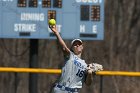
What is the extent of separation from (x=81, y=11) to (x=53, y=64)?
11.2 ft

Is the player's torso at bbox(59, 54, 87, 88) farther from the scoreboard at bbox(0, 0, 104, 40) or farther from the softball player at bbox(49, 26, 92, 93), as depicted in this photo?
the scoreboard at bbox(0, 0, 104, 40)

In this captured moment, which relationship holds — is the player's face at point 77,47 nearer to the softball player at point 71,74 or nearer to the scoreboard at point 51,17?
the softball player at point 71,74

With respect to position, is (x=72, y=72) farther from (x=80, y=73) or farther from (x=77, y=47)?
(x=77, y=47)

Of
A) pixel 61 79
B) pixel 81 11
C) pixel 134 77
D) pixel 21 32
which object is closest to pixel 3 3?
pixel 21 32

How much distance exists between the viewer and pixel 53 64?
14.2 m

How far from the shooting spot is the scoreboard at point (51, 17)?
10.9 m

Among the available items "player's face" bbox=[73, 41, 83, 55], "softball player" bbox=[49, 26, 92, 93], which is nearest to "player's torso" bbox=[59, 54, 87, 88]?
"softball player" bbox=[49, 26, 92, 93]

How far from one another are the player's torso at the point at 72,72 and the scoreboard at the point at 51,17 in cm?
326

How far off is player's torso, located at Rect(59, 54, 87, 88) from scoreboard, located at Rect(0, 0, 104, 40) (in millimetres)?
3259

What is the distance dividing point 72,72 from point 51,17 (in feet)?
11.2

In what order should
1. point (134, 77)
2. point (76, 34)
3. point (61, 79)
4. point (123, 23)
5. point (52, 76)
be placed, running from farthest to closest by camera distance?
point (123, 23) → point (52, 76) → point (134, 77) → point (76, 34) → point (61, 79)

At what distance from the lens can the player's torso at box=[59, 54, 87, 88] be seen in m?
7.67

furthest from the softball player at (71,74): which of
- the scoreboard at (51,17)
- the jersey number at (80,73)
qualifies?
the scoreboard at (51,17)

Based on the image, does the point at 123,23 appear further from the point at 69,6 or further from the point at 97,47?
the point at 69,6
